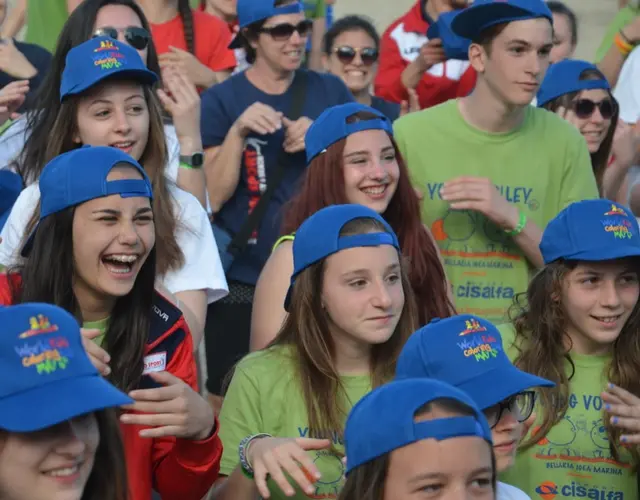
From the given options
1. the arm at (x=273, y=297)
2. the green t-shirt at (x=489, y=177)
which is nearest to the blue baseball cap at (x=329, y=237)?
the arm at (x=273, y=297)

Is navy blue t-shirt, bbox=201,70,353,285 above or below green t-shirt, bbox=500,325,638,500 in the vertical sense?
above

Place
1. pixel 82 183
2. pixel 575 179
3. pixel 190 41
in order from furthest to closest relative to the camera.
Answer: pixel 190 41 < pixel 575 179 < pixel 82 183

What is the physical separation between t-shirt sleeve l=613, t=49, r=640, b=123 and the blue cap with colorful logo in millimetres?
2162

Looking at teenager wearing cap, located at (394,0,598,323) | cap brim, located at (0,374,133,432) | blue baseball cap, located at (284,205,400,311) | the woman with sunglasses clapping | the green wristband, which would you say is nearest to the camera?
cap brim, located at (0,374,133,432)

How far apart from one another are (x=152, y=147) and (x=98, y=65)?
39cm

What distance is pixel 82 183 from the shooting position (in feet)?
14.5

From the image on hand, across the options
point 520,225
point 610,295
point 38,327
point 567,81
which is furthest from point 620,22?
point 38,327

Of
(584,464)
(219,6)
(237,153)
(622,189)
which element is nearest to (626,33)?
(622,189)

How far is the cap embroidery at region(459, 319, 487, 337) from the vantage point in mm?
4191

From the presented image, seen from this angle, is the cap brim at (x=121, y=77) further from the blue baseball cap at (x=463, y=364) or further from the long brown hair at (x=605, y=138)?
the long brown hair at (x=605, y=138)

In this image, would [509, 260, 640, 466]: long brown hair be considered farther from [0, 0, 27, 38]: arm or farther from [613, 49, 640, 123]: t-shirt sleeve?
[0, 0, 27, 38]: arm

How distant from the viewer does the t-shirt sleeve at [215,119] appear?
6.69m

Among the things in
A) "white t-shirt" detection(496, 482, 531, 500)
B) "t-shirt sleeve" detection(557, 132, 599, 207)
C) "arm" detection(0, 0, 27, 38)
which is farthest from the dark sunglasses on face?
"arm" detection(0, 0, 27, 38)

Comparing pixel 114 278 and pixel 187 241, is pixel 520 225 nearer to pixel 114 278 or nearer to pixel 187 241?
pixel 187 241
